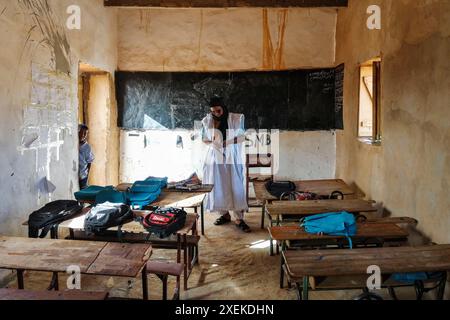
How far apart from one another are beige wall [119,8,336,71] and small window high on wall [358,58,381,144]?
1.05 metres

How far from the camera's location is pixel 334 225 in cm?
278

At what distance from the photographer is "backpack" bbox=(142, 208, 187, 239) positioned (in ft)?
8.73

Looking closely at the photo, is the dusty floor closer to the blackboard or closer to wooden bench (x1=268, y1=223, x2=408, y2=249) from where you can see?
wooden bench (x1=268, y1=223, x2=408, y2=249)

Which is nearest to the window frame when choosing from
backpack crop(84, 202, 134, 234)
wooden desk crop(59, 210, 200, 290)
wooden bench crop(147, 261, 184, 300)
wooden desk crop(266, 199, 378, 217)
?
wooden desk crop(266, 199, 378, 217)

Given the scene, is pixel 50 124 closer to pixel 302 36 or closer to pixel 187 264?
pixel 187 264

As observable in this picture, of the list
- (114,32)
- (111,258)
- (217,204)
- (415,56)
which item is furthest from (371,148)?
(114,32)

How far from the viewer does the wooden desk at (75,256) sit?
2.00 m

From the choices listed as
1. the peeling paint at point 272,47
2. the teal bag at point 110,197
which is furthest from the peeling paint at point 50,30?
the peeling paint at point 272,47

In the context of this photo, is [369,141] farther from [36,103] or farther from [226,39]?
[36,103]

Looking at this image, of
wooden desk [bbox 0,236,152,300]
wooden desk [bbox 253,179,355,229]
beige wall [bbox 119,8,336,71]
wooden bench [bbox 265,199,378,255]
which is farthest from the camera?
beige wall [bbox 119,8,336,71]

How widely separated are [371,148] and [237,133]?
1.52 metres

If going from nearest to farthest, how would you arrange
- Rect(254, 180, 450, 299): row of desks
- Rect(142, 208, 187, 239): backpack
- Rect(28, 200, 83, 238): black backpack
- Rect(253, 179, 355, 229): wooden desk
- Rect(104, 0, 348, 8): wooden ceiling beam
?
Rect(254, 180, 450, 299): row of desks → Rect(142, 208, 187, 239): backpack → Rect(28, 200, 83, 238): black backpack → Rect(253, 179, 355, 229): wooden desk → Rect(104, 0, 348, 8): wooden ceiling beam

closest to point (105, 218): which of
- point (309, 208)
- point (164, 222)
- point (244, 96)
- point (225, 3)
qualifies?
point (164, 222)

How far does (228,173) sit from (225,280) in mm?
1670
